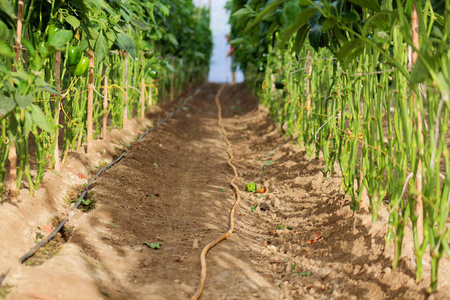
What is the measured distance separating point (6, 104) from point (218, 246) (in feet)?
4.87

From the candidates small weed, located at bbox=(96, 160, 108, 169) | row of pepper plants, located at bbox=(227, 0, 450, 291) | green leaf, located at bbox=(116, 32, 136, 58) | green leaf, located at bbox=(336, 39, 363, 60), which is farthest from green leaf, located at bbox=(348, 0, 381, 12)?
small weed, located at bbox=(96, 160, 108, 169)

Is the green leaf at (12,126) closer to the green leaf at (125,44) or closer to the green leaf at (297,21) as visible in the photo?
the green leaf at (125,44)

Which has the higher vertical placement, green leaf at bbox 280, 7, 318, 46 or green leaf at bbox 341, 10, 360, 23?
green leaf at bbox 341, 10, 360, 23

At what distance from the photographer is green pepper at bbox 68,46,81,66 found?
265cm

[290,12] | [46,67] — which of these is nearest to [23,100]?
[46,67]

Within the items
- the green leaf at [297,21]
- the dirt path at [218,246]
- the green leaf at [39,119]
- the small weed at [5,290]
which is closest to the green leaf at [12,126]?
the green leaf at [39,119]

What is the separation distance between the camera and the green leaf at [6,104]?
1.80 metres

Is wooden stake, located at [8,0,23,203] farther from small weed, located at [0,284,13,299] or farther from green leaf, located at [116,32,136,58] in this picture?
small weed, located at [0,284,13,299]

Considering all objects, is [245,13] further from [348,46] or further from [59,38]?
[59,38]

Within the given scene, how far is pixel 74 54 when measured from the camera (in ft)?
8.72

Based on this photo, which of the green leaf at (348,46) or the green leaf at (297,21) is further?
the green leaf at (348,46)

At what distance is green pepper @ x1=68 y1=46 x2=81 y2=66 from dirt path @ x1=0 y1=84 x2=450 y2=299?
1.02 m

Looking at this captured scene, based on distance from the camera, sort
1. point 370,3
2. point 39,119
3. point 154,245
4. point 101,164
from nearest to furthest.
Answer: point 370,3, point 39,119, point 154,245, point 101,164

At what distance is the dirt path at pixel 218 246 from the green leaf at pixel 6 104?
679mm
